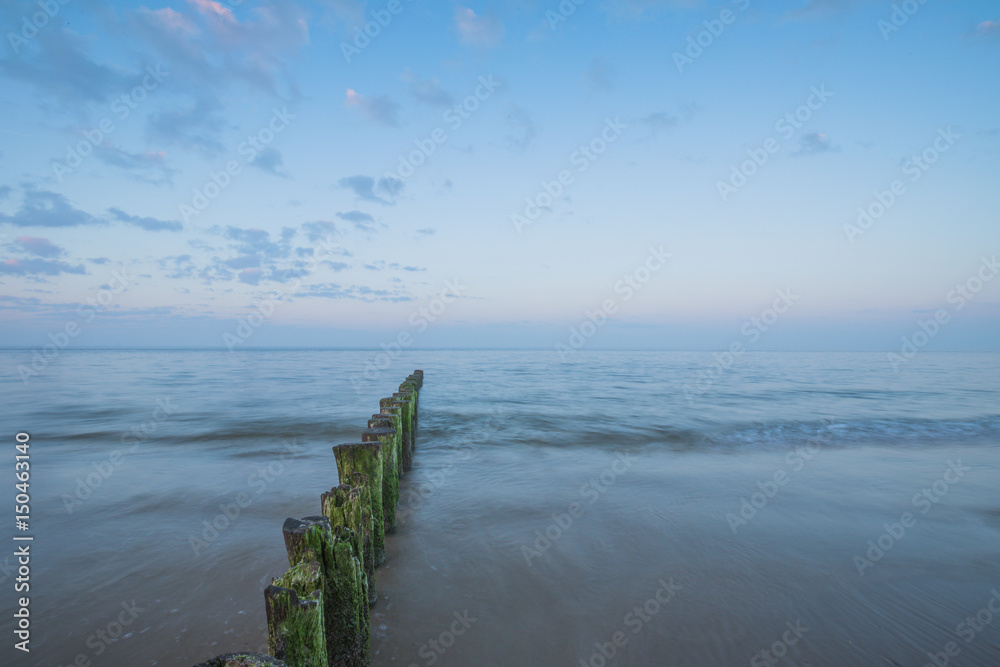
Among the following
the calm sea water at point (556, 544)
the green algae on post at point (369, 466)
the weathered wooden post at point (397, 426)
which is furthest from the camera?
the weathered wooden post at point (397, 426)

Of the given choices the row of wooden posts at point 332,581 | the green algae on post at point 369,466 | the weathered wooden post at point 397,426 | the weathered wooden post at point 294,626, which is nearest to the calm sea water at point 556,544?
the green algae on post at point 369,466

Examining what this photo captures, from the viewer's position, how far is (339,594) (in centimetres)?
288

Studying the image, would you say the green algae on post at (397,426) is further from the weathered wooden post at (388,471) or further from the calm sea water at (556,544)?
the weathered wooden post at (388,471)

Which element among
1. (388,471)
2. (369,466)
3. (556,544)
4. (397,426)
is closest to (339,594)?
(369,466)

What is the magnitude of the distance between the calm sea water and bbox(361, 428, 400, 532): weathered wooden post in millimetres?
321

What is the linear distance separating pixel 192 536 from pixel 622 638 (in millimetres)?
4620

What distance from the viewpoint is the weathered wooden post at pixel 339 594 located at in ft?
9.14

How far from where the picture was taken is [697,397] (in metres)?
18.9

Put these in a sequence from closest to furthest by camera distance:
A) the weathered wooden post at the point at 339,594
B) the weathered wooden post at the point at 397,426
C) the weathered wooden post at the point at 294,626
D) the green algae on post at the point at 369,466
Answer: the weathered wooden post at the point at 294,626 < the weathered wooden post at the point at 339,594 < the green algae on post at the point at 369,466 < the weathered wooden post at the point at 397,426

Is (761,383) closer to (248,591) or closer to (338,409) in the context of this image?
(338,409)

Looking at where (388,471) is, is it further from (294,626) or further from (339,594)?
(294,626)

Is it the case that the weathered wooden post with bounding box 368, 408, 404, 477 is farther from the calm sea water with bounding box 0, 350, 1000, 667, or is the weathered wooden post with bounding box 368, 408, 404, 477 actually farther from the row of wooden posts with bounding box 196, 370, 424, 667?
the row of wooden posts with bounding box 196, 370, 424, 667

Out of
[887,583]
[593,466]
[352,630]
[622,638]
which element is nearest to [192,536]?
[352,630]

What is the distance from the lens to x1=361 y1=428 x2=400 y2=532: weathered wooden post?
515cm
